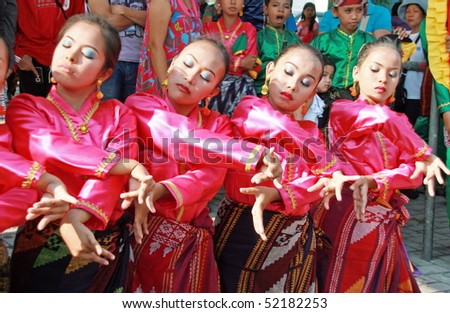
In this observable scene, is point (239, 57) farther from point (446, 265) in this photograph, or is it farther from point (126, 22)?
point (446, 265)

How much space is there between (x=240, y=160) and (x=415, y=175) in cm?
97

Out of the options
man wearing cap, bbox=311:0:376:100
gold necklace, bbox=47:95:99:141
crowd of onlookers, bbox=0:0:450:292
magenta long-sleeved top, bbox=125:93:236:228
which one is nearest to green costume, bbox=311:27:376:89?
man wearing cap, bbox=311:0:376:100

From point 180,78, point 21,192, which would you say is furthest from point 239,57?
point 21,192

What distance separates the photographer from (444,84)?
404 cm

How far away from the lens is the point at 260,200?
243 cm

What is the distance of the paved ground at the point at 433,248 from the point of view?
3.97 meters

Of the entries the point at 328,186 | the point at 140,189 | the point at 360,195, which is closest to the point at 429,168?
the point at 360,195

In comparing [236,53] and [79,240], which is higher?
[236,53]

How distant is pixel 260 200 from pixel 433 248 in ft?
8.78

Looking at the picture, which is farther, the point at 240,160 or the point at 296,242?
the point at 296,242

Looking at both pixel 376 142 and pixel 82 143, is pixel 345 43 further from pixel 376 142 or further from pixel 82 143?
pixel 82 143

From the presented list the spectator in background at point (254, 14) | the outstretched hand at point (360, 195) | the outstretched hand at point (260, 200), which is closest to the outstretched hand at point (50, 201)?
the outstretched hand at point (260, 200)

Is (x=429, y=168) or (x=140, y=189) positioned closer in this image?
(x=140, y=189)

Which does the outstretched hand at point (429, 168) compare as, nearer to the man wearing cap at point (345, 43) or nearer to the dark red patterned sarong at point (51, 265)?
the dark red patterned sarong at point (51, 265)
